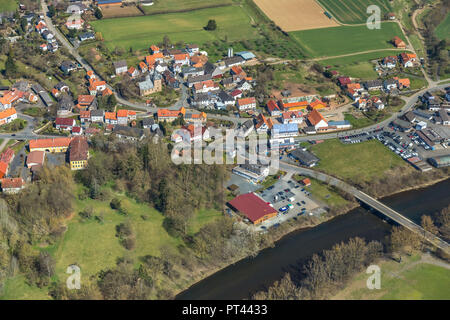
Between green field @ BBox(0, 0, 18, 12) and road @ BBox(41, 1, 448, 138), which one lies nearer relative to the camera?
road @ BBox(41, 1, 448, 138)

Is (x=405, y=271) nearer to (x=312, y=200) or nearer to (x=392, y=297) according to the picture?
(x=392, y=297)

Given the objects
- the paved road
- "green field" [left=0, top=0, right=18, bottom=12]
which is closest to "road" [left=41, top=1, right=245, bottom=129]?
the paved road

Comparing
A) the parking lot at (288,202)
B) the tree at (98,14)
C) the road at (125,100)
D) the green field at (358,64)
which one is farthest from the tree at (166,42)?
the parking lot at (288,202)

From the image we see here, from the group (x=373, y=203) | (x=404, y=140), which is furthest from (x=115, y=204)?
(x=404, y=140)

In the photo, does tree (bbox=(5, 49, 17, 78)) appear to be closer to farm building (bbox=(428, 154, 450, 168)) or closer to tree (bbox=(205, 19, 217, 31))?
tree (bbox=(205, 19, 217, 31))

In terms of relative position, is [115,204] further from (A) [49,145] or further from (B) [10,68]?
(B) [10,68]
